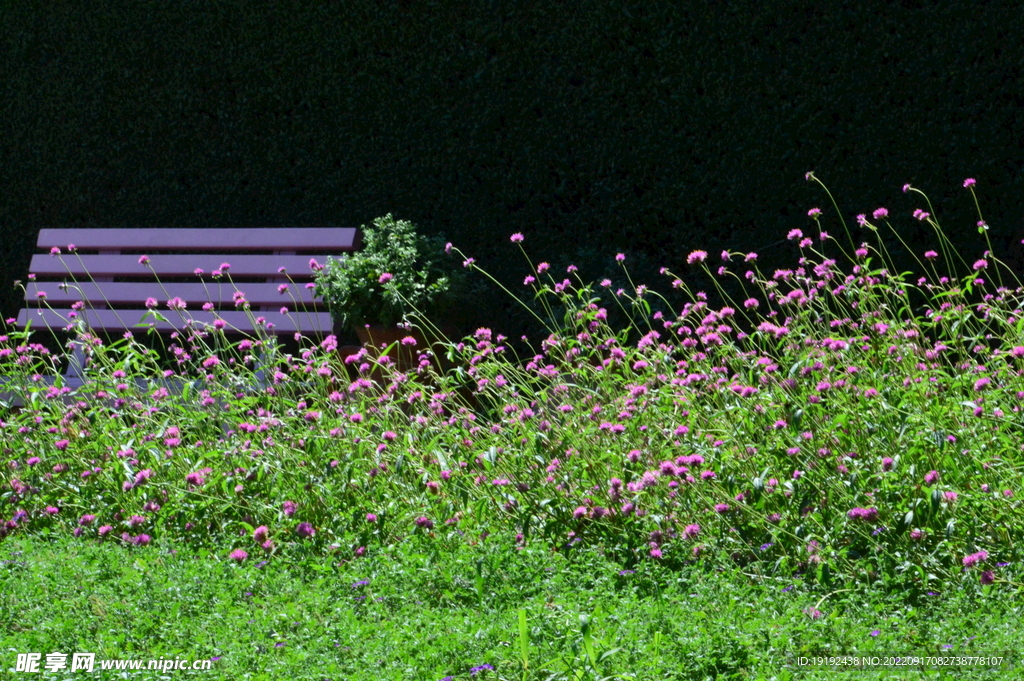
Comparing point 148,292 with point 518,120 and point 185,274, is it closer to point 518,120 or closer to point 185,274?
point 185,274

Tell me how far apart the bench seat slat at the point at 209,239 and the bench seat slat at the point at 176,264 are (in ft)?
0.26

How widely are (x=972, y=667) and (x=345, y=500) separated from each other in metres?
1.90

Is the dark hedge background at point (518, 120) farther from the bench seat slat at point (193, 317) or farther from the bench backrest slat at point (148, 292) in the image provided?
the bench seat slat at point (193, 317)

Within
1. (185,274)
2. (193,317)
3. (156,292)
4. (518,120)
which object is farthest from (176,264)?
(518,120)

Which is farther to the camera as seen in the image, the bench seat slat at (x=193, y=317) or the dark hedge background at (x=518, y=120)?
the bench seat slat at (x=193, y=317)

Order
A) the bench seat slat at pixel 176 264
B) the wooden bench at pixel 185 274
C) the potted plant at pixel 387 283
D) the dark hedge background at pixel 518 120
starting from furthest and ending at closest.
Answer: the bench seat slat at pixel 176 264 < the wooden bench at pixel 185 274 < the dark hedge background at pixel 518 120 < the potted plant at pixel 387 283

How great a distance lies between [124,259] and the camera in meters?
→ 6.84

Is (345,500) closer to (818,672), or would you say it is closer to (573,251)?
(818,672)

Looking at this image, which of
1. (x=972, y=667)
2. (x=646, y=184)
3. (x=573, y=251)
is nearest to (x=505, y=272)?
(x=573, y=251)

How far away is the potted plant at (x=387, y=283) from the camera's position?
18.0 ft

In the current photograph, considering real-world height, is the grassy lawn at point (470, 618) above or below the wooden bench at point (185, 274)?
below

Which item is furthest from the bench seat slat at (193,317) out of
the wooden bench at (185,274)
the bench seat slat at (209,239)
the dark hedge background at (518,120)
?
the dark hedge background at (518,120)

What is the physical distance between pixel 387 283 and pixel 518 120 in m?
1.48

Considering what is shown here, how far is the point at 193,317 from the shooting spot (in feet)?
21.1
